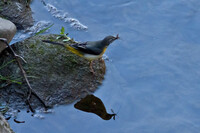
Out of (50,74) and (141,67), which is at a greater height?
(141,67)

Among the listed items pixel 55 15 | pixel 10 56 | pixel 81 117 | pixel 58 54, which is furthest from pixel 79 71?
pixel 55 15

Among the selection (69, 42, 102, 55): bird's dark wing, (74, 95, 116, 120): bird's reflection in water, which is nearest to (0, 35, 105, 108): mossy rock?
(74, 95, 116, 120): bird's reflection in water

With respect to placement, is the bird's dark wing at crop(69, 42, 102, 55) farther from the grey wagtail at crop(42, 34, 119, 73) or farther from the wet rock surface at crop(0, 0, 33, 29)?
the wet rock surface at crop(0, 0, 33, 29)

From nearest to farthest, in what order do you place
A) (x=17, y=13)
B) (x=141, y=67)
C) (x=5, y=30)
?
(x=5, y=30), (x=141, y=67), (x=17, y=13)

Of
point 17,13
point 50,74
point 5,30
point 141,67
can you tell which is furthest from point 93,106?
point 17,13

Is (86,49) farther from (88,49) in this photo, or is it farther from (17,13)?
(17,13)

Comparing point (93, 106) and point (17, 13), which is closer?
point (93, 106)

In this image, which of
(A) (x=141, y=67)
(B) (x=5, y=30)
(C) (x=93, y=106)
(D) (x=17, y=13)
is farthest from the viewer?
(D) (x=17, y=13)
